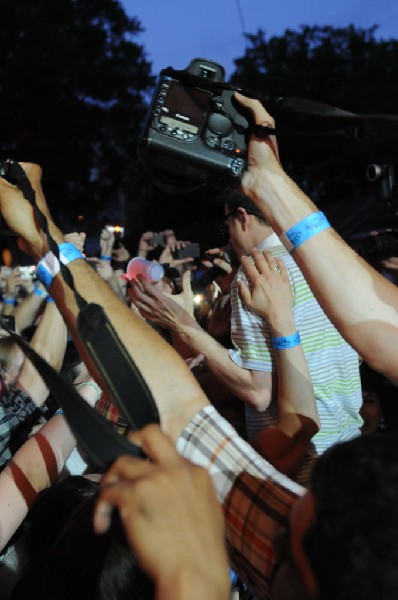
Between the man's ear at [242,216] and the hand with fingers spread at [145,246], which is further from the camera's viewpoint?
the hand with fingers spread at [145,246]

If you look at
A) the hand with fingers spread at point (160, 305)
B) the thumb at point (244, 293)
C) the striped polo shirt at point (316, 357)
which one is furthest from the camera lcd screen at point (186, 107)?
the hand with fingers spread at point (160, 305)

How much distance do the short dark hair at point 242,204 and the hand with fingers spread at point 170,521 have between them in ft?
5.84

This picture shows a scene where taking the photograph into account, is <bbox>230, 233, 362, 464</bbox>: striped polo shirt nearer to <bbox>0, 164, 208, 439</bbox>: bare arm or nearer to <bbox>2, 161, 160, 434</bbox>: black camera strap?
<bbox>0, 164, 208, 439</bbox>: bare arm

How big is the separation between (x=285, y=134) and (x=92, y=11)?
20940 mm

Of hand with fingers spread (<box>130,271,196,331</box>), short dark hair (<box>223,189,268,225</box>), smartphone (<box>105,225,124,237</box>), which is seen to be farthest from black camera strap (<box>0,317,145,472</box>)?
smartphone (<box>105,225,124,237</box>)

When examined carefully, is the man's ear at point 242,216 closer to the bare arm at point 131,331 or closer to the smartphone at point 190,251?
the bare arm at point 131,331

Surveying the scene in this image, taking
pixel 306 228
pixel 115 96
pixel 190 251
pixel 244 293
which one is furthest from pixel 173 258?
pixel 115 96

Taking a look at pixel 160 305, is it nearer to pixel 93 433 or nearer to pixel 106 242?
pixel 93 433

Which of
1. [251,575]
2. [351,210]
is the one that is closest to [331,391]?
[251,575]

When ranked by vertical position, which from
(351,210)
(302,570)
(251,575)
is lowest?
(351,210)

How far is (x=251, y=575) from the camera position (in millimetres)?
1228

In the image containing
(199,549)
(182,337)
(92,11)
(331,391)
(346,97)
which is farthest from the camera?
(92,11)

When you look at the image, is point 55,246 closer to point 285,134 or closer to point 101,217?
point 285,134

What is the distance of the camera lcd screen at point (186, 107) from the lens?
151 centimetres
